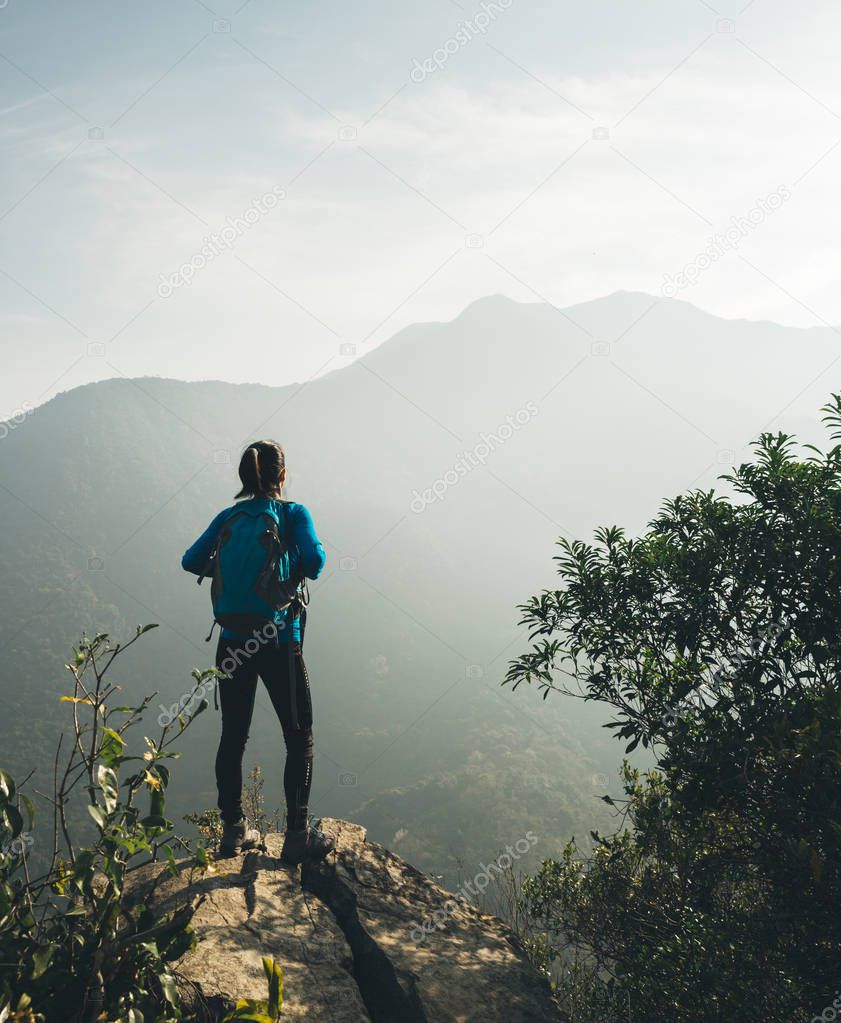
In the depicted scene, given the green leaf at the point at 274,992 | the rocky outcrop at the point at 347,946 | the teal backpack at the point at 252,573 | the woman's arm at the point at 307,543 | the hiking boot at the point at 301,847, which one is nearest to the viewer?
the green leaf at the point at 274,992

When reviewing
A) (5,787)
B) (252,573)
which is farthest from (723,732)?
(5,787)

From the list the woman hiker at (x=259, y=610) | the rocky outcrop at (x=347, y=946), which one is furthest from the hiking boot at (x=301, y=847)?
the woman hiker at (x=259, y=610)

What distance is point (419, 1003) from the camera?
11.7 ft

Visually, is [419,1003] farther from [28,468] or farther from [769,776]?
[28,468]

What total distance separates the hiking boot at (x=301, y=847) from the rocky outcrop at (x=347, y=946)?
73 millimetres

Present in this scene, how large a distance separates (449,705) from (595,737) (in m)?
24.1

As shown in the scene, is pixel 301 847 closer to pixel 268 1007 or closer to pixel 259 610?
pixel 259 610

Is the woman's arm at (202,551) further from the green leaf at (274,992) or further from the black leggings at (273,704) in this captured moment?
the green leaf at (274,992)

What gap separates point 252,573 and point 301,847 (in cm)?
198

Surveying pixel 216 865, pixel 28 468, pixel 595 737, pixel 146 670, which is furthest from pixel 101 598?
pixel 216 865

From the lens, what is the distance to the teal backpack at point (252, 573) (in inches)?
156

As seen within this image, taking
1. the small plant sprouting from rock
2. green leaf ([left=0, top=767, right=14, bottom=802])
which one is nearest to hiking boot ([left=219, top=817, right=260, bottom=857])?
the small plant sprouting from rock

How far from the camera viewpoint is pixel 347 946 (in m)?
3.88

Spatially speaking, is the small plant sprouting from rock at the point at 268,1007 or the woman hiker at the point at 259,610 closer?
the small plant sprouting from rock at the point at 268,1007
